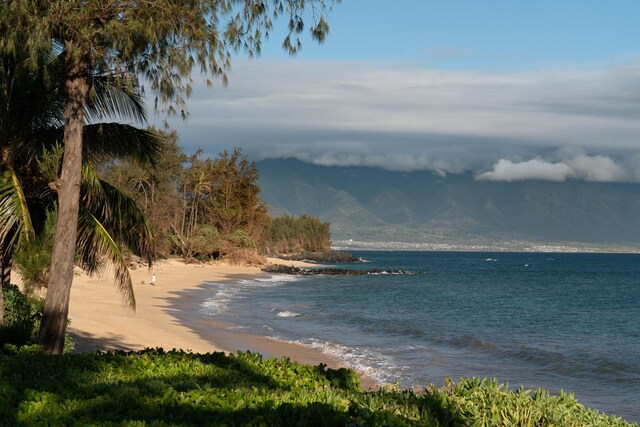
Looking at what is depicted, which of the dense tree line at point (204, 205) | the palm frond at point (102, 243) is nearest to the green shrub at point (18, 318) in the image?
the palm frond at point (102, 243)

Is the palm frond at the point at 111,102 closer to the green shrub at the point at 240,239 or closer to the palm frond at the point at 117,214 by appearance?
the palm frond at the point at 117,214

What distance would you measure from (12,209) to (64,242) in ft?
5.90

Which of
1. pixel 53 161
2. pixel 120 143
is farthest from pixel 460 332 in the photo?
pixel 53 161

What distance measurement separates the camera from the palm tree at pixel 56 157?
13.8 metres

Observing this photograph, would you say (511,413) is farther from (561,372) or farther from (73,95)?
(561,372)

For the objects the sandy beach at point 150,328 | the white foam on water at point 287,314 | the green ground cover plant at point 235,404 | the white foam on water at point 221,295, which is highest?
the green ground cover plant at point 235,404

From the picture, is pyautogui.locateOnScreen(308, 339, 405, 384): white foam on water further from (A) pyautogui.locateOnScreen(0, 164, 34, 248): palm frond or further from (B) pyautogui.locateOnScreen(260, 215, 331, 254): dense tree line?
(B) pyautogui.locateOnScreen(260, 215, 331, 254): dense tree line

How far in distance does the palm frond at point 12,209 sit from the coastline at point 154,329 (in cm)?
588

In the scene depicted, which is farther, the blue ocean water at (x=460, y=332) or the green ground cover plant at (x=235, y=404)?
the blue ocean water at (x=460, y=332)

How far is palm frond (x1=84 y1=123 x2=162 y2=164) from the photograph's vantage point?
50.1 ft

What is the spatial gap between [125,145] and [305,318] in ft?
77.2

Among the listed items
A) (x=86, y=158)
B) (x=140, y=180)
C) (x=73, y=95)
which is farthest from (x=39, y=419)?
(x=140, y=180)

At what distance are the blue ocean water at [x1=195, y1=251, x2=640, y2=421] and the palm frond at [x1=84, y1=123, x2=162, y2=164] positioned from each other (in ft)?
31.9

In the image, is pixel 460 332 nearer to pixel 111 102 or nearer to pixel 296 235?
pixel 111 102
